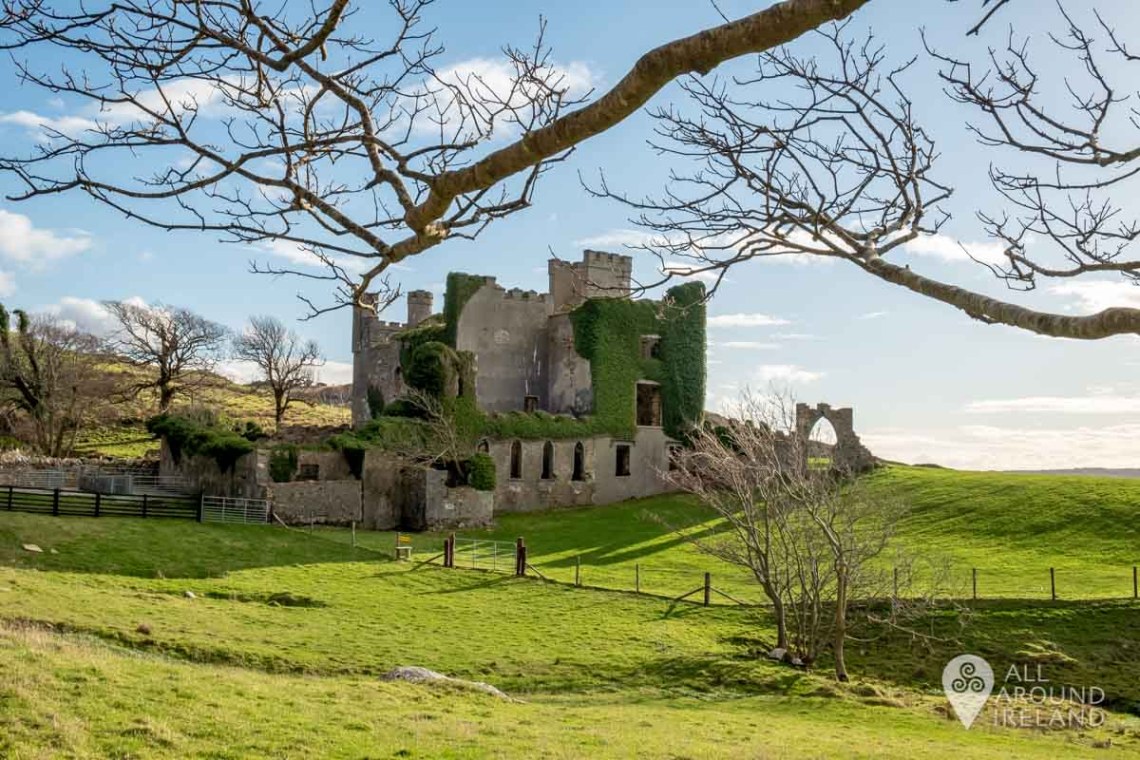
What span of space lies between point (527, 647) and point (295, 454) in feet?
66.4

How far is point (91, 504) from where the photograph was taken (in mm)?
31406

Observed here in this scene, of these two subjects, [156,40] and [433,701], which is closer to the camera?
[156,40]

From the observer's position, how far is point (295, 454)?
38250 mm

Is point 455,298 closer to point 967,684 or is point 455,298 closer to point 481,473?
point 481,473

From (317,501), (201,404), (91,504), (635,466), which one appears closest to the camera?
(91,504)

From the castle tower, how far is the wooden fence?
2554 cm

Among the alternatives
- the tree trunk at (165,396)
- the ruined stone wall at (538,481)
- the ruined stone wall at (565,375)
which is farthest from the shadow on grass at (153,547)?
the tree trunk at (165,396)

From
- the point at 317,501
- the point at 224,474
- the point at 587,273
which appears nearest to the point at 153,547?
the point at 317,501

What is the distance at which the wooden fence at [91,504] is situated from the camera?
99.3 ft

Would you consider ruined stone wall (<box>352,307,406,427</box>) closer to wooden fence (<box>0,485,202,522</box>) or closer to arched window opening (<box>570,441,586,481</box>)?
arched window opening (<box>570,441,586,481</box>)

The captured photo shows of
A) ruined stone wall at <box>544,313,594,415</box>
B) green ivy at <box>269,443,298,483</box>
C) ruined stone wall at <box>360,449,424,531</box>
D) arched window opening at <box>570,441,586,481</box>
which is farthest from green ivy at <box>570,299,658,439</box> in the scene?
green ivy at <box>269,443,298,483</box>

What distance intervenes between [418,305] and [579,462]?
620 inches

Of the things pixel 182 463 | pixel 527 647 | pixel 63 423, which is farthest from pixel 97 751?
pixel 63 423

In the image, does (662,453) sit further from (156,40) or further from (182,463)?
(156,40)
